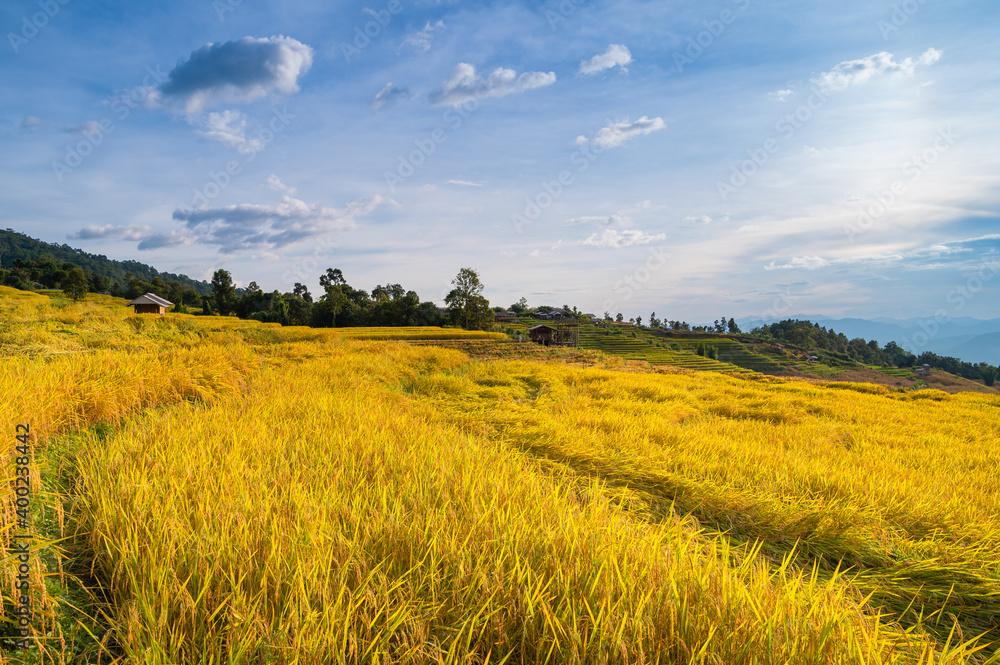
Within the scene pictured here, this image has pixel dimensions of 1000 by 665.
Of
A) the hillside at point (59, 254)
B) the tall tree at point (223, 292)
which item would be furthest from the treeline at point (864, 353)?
the hillside at point (59, 254)

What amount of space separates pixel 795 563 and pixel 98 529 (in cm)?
381

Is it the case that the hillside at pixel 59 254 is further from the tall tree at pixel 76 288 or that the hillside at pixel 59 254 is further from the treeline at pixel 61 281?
the tall tree at pixel 76 288

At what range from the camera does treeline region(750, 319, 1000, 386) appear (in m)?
91.8

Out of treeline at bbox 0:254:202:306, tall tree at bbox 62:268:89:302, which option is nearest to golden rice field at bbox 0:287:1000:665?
tall tree at bbox 62:268:89:302

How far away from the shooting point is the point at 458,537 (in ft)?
5.99

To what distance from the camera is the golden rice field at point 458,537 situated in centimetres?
131

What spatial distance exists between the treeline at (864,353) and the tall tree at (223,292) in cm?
12523

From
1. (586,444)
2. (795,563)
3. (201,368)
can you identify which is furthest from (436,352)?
(795,563)

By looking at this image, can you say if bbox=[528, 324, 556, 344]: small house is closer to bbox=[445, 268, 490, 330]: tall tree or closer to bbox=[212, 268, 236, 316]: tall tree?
bbox=[445, 268, 490, 330]: tall tree

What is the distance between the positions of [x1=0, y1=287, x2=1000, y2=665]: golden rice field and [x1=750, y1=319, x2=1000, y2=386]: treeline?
117m

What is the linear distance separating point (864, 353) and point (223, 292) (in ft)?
486

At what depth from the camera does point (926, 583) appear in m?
2.21

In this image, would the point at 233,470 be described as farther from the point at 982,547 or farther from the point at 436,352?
the point at 436,352

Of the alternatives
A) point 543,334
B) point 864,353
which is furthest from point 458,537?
point 864,353
